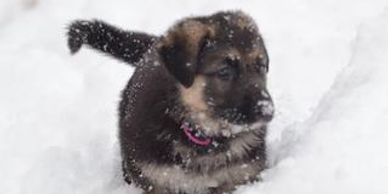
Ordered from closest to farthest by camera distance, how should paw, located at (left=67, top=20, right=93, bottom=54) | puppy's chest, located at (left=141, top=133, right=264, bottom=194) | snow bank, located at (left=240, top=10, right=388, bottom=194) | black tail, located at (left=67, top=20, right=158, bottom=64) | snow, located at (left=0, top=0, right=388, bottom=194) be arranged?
snow bank, located at (left=240, top=10, right=388, bottom=194) → snow, located at (left=0, top=0, right=388, bottom=194) → puppy's chest, located at (left=141, top=133, right=264, bottom=194) → paw, located at (left=67, top=20, right=93, bottom=54) → black tail, located at (left=67, top=20, right=158, bottom=64)

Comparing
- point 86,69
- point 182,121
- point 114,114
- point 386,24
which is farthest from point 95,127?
point 386,24

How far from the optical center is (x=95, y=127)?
739 cm

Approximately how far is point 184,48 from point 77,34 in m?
1.21

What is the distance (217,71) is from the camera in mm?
5305

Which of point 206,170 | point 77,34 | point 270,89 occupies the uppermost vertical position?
point 77,34

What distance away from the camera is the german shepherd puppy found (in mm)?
5258

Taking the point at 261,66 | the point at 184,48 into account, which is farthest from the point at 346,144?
the point at 184,48

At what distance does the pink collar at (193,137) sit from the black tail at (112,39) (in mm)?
Result: 1147

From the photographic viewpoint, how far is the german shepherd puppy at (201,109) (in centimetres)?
526

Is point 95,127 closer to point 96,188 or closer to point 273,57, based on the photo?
point 96,188

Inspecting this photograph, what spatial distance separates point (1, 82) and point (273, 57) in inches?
97.9

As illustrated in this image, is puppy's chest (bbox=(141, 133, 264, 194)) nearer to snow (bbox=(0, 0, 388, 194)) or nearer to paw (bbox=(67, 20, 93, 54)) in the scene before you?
snow (bbox=(0, 0, 388, 194))

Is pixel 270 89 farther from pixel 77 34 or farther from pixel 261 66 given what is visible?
pixel 261 66

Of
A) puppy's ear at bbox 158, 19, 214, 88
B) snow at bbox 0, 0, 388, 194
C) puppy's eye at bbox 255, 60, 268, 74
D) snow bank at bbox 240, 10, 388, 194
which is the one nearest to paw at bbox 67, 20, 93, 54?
puppy's ear at bbox 158, 19, 214, 88
